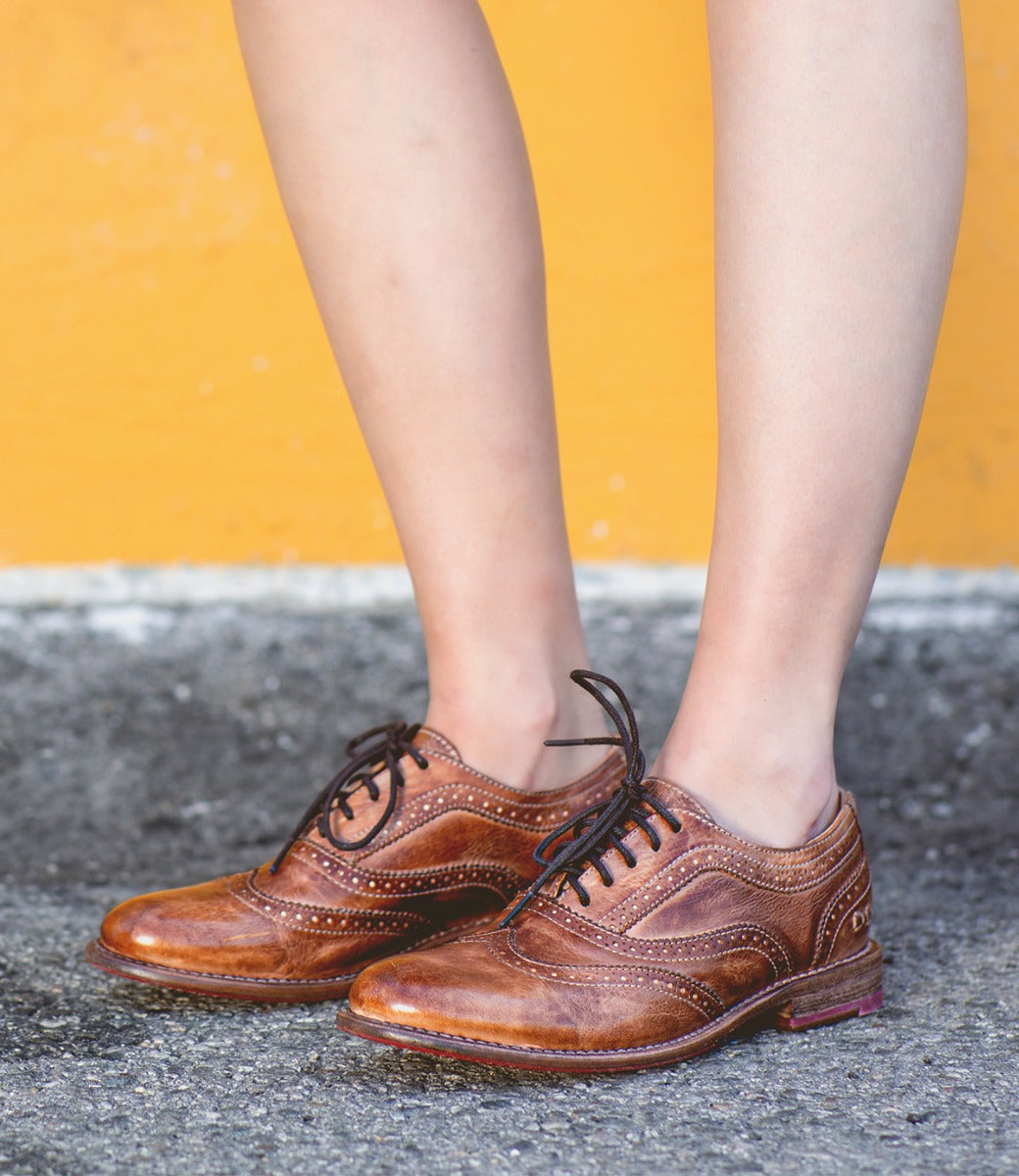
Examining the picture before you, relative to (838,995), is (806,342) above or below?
above

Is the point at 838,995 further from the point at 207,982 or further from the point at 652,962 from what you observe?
the point at 207,982

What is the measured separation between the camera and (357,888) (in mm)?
897

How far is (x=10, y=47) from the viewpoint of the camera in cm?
144

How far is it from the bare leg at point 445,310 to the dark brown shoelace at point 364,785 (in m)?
0.04

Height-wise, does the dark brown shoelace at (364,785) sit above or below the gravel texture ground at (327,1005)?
above

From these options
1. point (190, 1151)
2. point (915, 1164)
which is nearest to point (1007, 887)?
point (915, 1164)

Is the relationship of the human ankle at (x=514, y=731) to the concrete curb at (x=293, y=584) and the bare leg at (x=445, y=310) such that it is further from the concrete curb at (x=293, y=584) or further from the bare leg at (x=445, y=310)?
the concrete curb at (x=293, y=584)

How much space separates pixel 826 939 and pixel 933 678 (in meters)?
0.64

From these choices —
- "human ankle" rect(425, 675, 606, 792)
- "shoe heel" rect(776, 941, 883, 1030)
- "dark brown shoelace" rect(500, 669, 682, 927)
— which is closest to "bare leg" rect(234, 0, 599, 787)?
"human ankle" rect(425, 675, 606, 792)

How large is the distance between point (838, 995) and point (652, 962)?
0.52 ft

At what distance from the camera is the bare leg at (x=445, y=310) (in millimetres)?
921

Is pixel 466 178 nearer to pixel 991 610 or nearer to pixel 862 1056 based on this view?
pixel 862 1056

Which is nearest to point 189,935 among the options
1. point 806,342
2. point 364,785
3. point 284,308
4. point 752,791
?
point 364,785

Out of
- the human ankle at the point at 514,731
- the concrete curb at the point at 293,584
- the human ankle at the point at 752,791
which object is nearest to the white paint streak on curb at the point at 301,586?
the concrete curb at the point at 293,584
